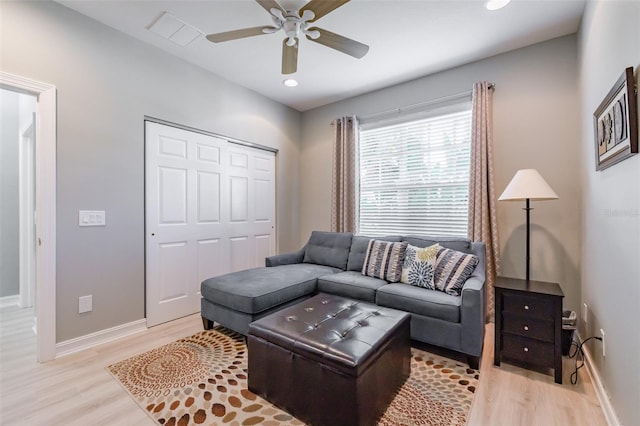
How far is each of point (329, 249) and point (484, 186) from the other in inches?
71.6

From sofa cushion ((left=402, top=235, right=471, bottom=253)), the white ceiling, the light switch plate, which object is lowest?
sofa cushion ((left=402, top=235, right=471, bottom=253))

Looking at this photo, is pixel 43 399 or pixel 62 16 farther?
pixel 62 16

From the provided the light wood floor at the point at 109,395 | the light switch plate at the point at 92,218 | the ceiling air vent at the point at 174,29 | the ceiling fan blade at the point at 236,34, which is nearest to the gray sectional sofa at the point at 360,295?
the light wood floor at the point at 109,395

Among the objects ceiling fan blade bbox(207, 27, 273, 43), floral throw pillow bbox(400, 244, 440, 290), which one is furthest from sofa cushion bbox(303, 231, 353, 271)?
ceiling fan blade bbox(207, 27, 273, 43)

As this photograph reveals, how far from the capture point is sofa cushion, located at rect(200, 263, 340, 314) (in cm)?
234

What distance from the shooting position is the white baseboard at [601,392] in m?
1.46

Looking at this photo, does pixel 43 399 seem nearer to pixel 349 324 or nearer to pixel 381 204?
pixel 349 324

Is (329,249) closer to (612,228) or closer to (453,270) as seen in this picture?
(453,270)

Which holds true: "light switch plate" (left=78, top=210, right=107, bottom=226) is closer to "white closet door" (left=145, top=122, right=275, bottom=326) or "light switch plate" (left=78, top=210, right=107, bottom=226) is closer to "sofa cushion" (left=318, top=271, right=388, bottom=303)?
"white closet door" (left=145, top=122, right=275, bottom=326)

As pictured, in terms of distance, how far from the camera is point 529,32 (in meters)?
2.60

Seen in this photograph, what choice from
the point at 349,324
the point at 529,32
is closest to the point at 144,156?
the point at 349,324

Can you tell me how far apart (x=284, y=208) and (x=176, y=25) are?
2548 mm

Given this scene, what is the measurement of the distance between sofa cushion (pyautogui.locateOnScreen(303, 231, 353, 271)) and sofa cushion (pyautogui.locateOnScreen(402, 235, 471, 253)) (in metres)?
0.77

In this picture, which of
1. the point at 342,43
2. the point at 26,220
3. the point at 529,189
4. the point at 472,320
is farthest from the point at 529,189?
the point at 26,220
